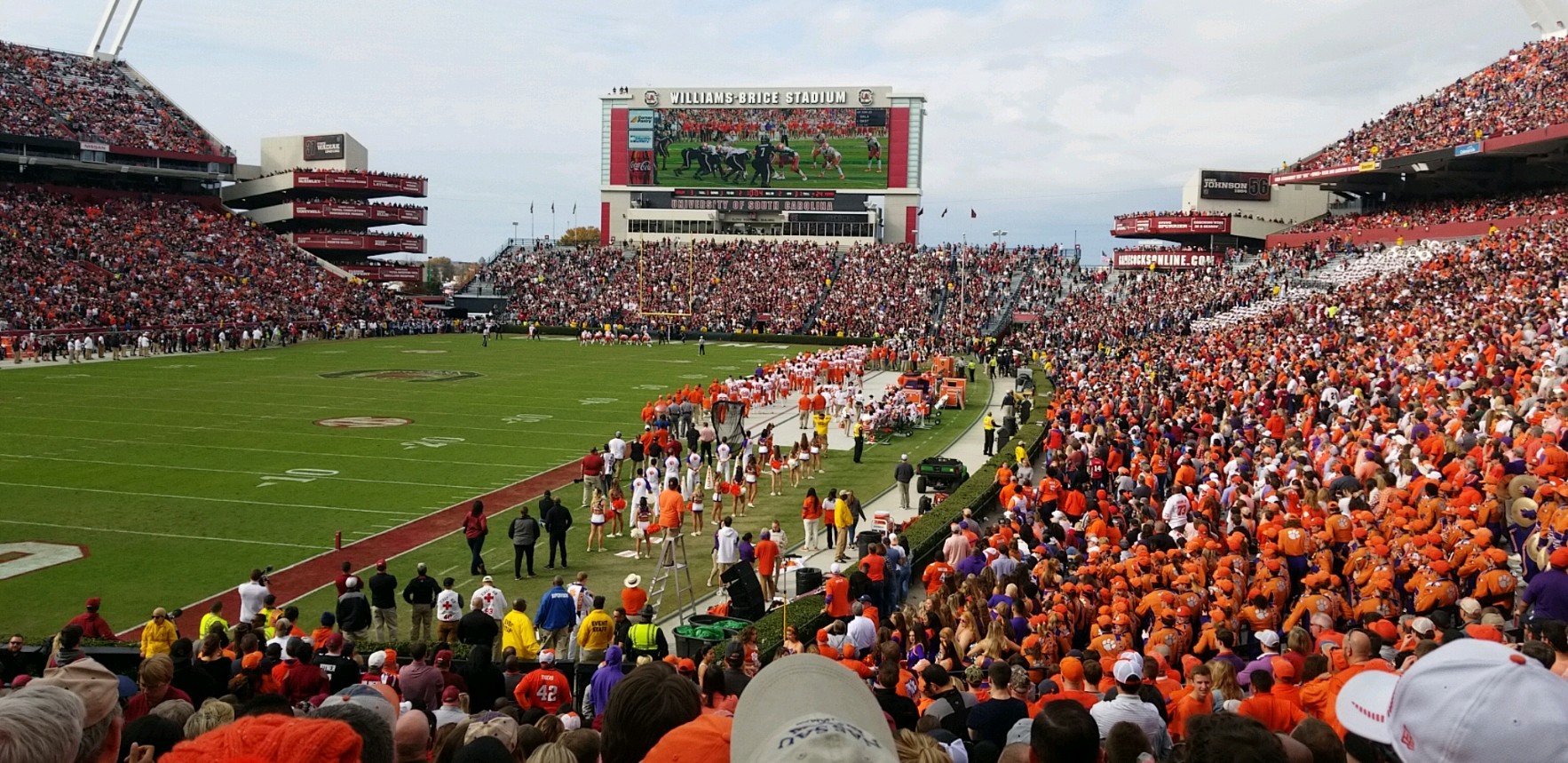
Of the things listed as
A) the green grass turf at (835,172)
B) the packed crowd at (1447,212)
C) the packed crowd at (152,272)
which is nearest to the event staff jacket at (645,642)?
the packed crowd at (1447,212)

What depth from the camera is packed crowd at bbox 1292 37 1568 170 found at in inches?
1380

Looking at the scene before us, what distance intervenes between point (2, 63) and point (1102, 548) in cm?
6430

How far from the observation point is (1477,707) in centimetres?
184

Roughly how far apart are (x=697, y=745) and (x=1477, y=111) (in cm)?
4489

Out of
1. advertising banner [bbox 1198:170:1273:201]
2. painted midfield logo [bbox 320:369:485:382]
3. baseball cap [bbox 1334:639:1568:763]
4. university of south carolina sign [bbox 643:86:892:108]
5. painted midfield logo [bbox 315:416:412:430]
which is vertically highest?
university of south carolina sign [bbox 643:86:892:108]

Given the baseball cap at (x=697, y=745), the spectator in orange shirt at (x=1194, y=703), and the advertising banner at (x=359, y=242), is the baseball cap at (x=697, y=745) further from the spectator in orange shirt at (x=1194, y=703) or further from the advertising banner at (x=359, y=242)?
the advertising banner at (x=359, y=242)

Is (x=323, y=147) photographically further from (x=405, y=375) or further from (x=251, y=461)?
(x=251, y=461)

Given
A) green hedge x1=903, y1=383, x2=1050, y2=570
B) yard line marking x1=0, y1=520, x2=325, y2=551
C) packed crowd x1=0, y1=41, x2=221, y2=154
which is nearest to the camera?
green hedge x1=903, y1=383, x2=1050, y2=570

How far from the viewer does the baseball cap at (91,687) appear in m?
2.85

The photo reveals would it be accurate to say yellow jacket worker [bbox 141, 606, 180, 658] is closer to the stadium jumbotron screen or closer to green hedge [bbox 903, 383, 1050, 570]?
green hedge [bbox 903, 383, 1050, 570]

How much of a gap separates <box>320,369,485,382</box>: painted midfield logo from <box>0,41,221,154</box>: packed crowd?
94.6 ft

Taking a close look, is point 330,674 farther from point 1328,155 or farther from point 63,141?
point 63,141

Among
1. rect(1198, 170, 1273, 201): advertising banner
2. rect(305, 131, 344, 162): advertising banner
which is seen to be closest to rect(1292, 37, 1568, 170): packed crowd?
rect(1198, 170, 1273, 201): advertising banner

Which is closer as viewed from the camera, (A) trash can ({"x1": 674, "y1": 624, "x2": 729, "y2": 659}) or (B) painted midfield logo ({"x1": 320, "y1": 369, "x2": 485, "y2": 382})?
(A) trash can ({"x1": 674, "y1": 624, "x2": 729, "y2": 659})
